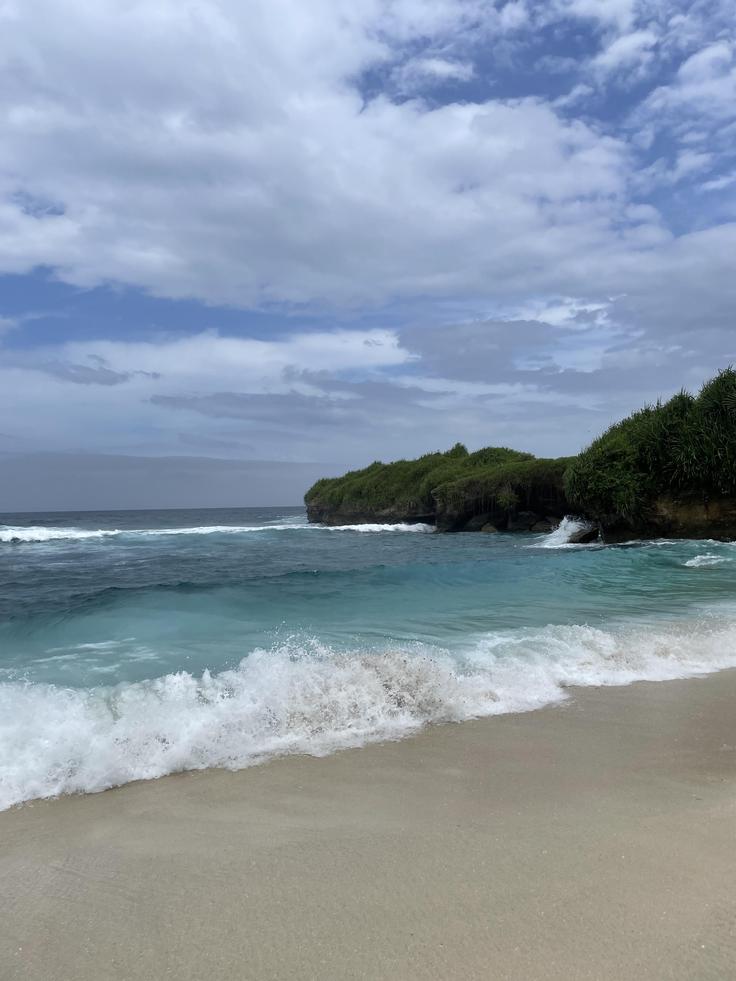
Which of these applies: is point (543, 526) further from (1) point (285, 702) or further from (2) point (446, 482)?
(1) point (285, 702)

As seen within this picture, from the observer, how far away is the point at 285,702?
18.4 feet

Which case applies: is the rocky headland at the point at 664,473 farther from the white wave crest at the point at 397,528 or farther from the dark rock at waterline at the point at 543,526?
the white wave crest at the point at 397,528

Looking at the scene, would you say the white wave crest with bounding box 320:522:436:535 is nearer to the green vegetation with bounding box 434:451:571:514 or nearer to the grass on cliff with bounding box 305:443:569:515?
the grass on cliff with bounding box 305:443:569:515

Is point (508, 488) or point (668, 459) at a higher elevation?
point (668, 459)

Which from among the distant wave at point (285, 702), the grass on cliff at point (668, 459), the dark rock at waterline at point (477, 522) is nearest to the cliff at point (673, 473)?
the grass on cliff at point (668, 459)

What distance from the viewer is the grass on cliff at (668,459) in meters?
24.4

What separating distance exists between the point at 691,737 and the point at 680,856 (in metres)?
2.11

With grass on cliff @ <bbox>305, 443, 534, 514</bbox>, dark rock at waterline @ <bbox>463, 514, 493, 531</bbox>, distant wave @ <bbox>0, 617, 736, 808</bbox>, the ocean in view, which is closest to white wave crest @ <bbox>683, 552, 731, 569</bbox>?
the ocean

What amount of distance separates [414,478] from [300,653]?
46.0m

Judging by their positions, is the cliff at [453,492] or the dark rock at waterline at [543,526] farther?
the cliff at [453,492]

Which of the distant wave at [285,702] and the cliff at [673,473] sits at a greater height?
the cliff at [673,473]

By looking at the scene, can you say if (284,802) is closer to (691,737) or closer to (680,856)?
(680,856)

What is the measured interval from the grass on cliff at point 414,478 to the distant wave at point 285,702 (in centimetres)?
3704

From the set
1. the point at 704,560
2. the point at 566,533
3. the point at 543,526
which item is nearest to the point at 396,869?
the point at 704,560
